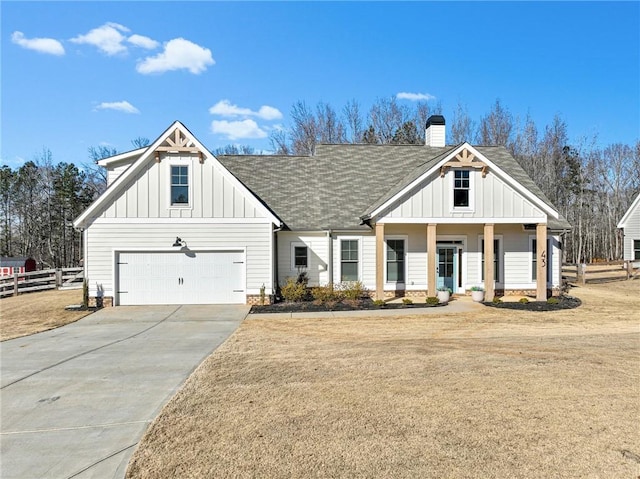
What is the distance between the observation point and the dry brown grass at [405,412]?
411 centimetres

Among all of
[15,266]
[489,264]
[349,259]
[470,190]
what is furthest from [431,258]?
[15,266]

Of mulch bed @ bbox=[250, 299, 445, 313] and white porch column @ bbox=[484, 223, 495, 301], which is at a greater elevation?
white porch column @ bbox=[484, 223, 495, 301]

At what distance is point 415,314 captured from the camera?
14.1 m

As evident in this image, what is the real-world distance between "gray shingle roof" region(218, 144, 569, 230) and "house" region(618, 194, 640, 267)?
17606mm

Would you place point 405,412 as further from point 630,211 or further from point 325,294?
point 630,211

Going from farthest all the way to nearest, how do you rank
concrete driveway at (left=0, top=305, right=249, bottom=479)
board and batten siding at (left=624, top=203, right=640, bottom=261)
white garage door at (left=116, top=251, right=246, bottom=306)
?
board and batten siding at (left=624, top=203, right=640, bottom=261) → white garage door at (left=116, top=251, right=246, bottom=306) → concrete driveway at (left=0, top=305, right=249, bottom=479)

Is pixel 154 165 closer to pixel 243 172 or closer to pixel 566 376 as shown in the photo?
pixel 243 172

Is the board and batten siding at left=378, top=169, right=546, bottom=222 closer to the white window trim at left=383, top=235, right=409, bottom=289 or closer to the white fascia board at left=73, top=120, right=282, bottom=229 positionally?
the white window trim at left=383, top=235, right=409, bottom=289

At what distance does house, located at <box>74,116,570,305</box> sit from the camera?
15.5m

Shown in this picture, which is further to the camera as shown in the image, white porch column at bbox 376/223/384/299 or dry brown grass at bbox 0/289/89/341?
white porch column at bbox 376/223/384/299

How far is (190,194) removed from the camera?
15.6 meters

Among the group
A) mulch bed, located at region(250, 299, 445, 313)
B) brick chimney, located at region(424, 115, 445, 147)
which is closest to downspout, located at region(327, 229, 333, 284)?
mulch bed, located at region(250, 299, 445, 313)

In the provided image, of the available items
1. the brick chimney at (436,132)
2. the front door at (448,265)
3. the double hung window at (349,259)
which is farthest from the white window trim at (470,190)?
the brick chimney at (436,132)

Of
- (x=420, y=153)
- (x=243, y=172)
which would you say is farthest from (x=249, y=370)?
(x=420, y=153)
